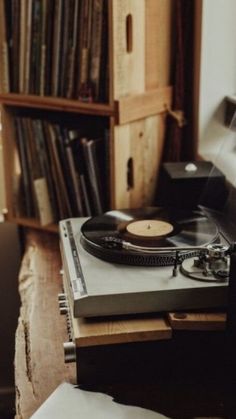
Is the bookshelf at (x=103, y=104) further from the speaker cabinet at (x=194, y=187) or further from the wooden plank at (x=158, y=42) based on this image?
the speaker cabinet at (x=194, y=187)

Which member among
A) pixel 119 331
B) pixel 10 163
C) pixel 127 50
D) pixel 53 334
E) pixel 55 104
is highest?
pixel 127 50

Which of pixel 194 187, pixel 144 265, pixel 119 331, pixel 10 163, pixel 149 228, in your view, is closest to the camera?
pixel 119 331

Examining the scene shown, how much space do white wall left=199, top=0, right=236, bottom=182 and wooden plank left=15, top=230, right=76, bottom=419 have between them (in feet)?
1.77

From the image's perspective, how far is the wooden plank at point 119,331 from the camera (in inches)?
36.8

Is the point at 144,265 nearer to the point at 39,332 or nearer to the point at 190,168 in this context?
the point at 39,332

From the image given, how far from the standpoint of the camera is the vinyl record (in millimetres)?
1046

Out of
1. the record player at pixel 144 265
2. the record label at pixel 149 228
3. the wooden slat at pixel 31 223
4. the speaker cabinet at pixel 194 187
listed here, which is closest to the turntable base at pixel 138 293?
the record player at pixel 144 265

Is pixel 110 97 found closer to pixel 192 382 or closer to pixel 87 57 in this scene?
pixel 87 57

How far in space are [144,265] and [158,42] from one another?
2.47 ft

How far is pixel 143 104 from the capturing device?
1474mm

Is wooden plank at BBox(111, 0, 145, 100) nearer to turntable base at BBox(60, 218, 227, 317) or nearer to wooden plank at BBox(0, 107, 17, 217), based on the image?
wooden plank at BBox(0, 107, 17, 217)

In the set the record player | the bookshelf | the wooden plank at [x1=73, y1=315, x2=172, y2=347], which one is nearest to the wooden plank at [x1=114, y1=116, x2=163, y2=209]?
the bookshelf

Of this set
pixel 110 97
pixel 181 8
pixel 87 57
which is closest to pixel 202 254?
pixel 110 97

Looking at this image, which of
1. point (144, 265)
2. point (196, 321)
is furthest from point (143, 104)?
point (196, 321)
